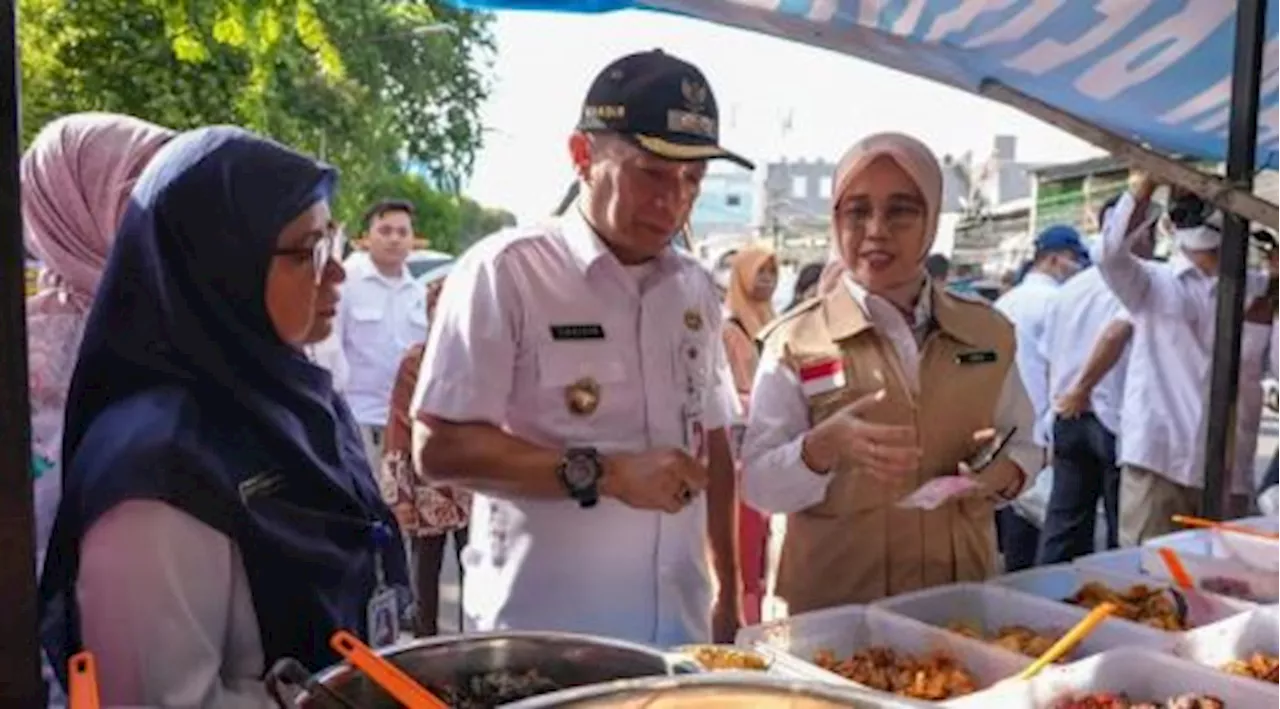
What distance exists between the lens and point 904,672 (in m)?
1.61

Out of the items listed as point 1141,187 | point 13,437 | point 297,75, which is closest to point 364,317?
point 1141,187

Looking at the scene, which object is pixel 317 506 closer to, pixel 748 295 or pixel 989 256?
pixel 748 295

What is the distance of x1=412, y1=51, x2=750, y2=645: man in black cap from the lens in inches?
66.1

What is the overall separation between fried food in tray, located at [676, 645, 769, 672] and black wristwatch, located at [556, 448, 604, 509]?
0.27m

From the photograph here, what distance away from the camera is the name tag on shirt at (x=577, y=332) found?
5.74 feet

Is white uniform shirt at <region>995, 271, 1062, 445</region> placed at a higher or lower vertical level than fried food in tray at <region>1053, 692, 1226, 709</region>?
higher

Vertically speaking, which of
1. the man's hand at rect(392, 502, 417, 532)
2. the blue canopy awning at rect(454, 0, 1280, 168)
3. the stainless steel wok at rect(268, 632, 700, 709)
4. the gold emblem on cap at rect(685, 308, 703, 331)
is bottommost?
the man's hand at rect(392, 502, 417, 532)

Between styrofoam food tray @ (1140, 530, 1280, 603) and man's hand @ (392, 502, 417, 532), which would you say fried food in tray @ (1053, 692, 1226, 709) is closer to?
styrofoam food tray @ (1140, 530, 1280, 603)

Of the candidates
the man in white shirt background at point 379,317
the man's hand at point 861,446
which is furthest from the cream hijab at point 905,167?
the man in white shirt background at point 379,317

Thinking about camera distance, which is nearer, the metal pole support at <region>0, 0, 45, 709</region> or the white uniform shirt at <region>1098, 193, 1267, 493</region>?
the metal pole support at <region>0, 0, 45, 709</region>

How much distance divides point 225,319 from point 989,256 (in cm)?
1862

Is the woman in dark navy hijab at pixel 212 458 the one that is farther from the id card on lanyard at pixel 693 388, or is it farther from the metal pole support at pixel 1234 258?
the metal pole support at pixel 1234 258

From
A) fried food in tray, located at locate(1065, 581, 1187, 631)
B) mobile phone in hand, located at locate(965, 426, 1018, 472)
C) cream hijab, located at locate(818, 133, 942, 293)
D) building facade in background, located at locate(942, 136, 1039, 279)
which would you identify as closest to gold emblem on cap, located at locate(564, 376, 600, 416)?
cream hijab, located at locate(818, 133, 942, 293)

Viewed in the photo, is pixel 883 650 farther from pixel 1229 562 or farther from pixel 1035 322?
pixel 1035 322
